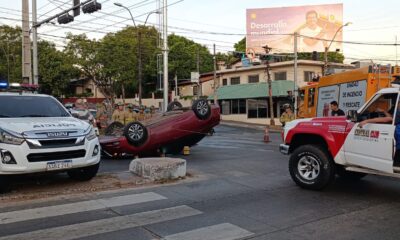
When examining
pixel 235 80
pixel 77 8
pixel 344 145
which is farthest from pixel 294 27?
pixel 344 145

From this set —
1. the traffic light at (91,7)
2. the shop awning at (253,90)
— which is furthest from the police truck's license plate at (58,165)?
the shop awning at (253,90)

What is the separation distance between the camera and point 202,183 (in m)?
8.67

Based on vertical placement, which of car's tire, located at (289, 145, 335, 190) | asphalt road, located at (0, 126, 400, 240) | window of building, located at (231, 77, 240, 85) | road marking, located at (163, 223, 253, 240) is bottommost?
road marking, located at (163, 223, 253, 240)

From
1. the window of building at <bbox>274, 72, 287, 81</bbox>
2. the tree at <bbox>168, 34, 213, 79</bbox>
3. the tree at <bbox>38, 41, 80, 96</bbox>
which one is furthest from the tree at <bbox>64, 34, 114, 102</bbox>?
the window of building at <bbox>274, 72, 287, 81</bbox>

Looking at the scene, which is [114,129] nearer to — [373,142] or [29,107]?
[29,107]

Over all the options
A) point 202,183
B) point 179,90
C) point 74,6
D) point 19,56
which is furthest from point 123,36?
point 202,183

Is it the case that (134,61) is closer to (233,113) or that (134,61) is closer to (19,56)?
(233,113)

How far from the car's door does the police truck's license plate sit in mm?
4707

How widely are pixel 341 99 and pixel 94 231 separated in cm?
1231

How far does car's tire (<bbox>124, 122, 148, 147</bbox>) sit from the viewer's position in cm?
1205

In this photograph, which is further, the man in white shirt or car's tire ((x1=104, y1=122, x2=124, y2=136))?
the man in white shirt

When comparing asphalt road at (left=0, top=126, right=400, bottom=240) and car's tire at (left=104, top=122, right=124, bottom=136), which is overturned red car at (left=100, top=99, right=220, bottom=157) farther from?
asphalt road at (left=0, top=126, right=400, bottom=240)

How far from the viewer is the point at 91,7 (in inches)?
722

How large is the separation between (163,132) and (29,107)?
179 inches
